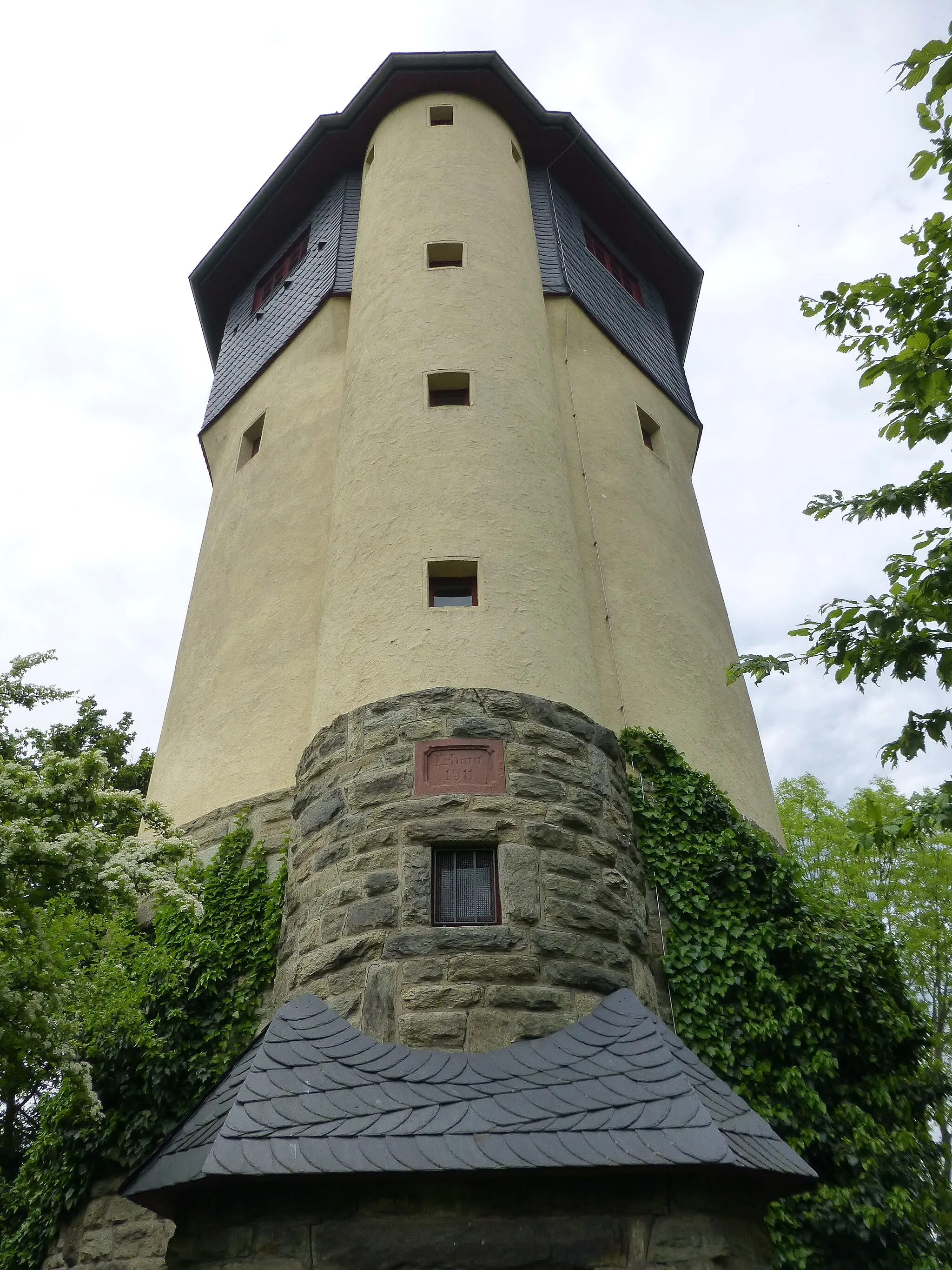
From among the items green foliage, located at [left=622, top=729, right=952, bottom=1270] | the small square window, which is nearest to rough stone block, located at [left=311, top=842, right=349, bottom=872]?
green foliage, located at [left=622, top=729, right=952, bottom=1270]

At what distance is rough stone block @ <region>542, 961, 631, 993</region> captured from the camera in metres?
6.83

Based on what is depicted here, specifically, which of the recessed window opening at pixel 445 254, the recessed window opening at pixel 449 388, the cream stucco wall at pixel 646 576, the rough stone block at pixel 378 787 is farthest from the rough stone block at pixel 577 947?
the recessed window opening at pixel 445 254

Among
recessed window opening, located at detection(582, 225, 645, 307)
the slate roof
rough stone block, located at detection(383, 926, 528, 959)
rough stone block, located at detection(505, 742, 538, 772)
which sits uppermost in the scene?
recessed window opening, located at detection(582, 225, 645, 307)

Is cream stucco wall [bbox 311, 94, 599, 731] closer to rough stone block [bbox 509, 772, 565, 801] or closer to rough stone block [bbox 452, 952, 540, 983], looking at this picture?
rough stone block [bbox 509, 772, 565, 801]

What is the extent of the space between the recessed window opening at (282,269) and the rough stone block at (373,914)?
31.9 ft

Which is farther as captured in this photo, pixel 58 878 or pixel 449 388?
pixel 449 388

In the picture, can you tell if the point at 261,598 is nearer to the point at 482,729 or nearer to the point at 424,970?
the point at 482,729

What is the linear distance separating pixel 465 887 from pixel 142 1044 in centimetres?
→ 254

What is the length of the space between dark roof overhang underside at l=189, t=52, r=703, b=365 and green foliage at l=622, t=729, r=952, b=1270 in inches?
345

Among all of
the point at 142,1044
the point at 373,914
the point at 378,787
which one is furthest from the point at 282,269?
the point at 142,1044

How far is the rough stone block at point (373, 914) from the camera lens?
7039 millimetres

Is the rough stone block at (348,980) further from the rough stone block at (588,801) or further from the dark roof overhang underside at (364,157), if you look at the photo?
the dark roof overhang underside at (364,157)

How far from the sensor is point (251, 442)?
13109 millimetres

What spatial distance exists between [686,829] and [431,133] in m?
8.78
